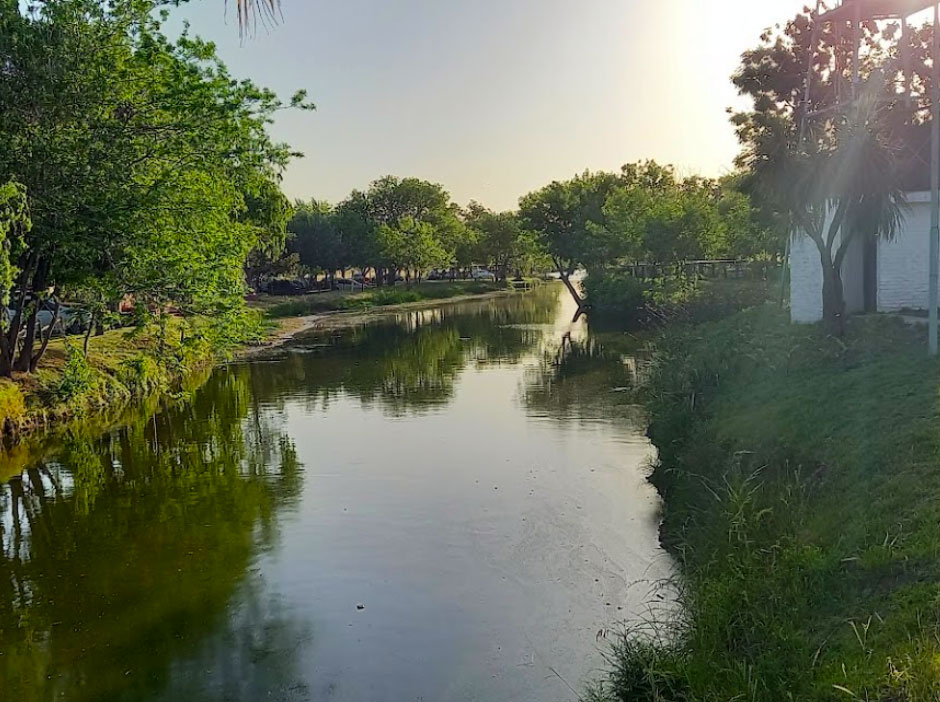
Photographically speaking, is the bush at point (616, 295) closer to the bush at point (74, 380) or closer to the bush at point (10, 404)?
the bush at point (74, 380)

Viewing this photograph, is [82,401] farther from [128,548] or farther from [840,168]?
[840,168]

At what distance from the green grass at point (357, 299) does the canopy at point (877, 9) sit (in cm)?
3858

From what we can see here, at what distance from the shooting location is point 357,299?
62.2 metres

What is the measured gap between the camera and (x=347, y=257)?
73.4m

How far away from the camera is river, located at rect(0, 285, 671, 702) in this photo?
8.26 meters

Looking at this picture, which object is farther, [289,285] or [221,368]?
[289,285]

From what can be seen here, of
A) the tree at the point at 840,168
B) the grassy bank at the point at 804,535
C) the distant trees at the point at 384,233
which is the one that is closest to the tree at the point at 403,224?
the distant trees at the point at 384,233

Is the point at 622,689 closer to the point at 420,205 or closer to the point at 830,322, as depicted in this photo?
the point at 830,322

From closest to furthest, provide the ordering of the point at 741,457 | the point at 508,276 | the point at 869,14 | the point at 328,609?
the point at 328,609, the point at 741,457, the point at 869,14, the point at 508,276

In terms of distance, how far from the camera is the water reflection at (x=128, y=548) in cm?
850

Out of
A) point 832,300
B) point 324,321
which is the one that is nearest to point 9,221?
point 832,300

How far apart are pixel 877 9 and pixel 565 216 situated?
43.4m

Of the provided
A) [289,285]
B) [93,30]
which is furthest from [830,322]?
[289,285]

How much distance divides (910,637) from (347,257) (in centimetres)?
6997
